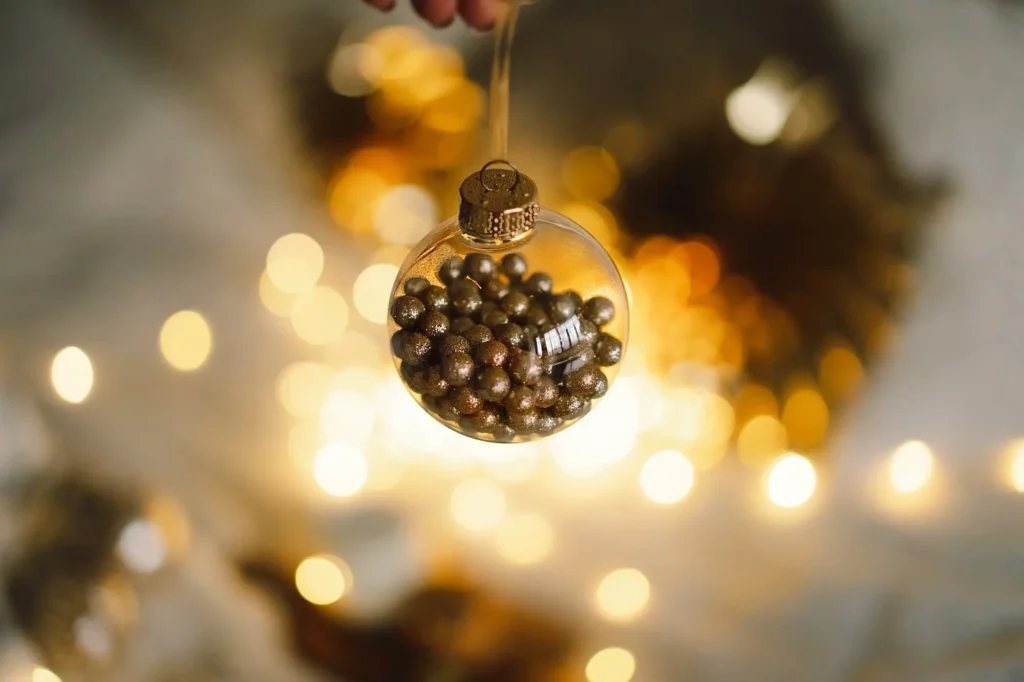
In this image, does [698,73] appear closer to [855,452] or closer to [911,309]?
[911,309]

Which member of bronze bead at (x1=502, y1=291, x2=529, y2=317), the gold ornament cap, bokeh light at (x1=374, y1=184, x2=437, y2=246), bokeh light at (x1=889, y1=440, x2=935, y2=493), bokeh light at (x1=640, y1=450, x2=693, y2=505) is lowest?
bronze bead at (x1=502, y1=291, x2=529, y2=317)

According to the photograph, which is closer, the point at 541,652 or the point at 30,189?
the point at 541,652

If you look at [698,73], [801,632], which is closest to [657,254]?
[698,73]

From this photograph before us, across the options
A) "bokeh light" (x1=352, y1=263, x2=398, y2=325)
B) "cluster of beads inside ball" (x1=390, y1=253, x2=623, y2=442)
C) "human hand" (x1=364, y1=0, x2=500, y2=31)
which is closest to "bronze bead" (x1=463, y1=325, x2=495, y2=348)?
"cluster of beads inside ball" (x1=390, y1=253, x2=623, y2=442)

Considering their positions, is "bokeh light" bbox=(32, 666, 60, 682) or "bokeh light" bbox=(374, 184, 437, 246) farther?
"bokeh light" bbox=(374, 184, 437, 246)

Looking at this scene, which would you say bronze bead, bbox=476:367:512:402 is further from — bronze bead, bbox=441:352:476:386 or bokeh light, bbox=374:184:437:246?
bokeh light, bbox=374:184:437:246

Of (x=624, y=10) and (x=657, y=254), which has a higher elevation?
(x=624, y=10)

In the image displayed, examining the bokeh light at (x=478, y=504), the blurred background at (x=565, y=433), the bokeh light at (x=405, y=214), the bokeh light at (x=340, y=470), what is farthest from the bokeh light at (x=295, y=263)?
the bokeh light at (x=478, y=504)

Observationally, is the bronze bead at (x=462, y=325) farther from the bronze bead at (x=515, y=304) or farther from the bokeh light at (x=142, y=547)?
the bokeh light at (x=142, y=547)
